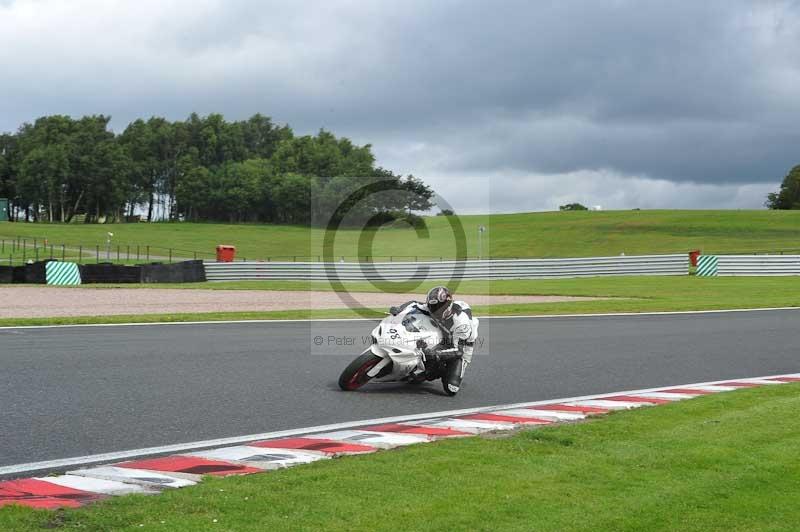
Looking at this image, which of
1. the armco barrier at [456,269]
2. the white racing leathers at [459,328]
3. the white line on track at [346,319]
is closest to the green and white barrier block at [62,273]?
the armco barrier at [456,269]

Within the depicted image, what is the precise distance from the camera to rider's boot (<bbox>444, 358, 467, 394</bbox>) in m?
10.7

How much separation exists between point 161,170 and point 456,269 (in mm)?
105603

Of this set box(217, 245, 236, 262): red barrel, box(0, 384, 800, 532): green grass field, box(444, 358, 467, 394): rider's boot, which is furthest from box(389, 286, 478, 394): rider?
box(217, 245, 236, 262): red barrel

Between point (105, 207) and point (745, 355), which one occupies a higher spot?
point (105, 207)

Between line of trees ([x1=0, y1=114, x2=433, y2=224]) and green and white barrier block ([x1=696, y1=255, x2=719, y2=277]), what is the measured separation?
58663 millimetres

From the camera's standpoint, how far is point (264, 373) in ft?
39.9

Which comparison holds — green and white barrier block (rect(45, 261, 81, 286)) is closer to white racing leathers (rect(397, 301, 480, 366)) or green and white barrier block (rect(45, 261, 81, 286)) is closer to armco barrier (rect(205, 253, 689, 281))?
armco barrier (rect(205, 253, 689, 281))

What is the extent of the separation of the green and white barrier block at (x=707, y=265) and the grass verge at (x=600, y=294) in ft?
5.12

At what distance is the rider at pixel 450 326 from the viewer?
10664 mm

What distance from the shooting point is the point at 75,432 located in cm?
812

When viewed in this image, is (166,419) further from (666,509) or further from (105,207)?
(105,207)

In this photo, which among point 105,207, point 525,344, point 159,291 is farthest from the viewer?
point 105,207

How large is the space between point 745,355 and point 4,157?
135061mm

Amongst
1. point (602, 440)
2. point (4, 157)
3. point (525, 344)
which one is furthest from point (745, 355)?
point (4, 157)
